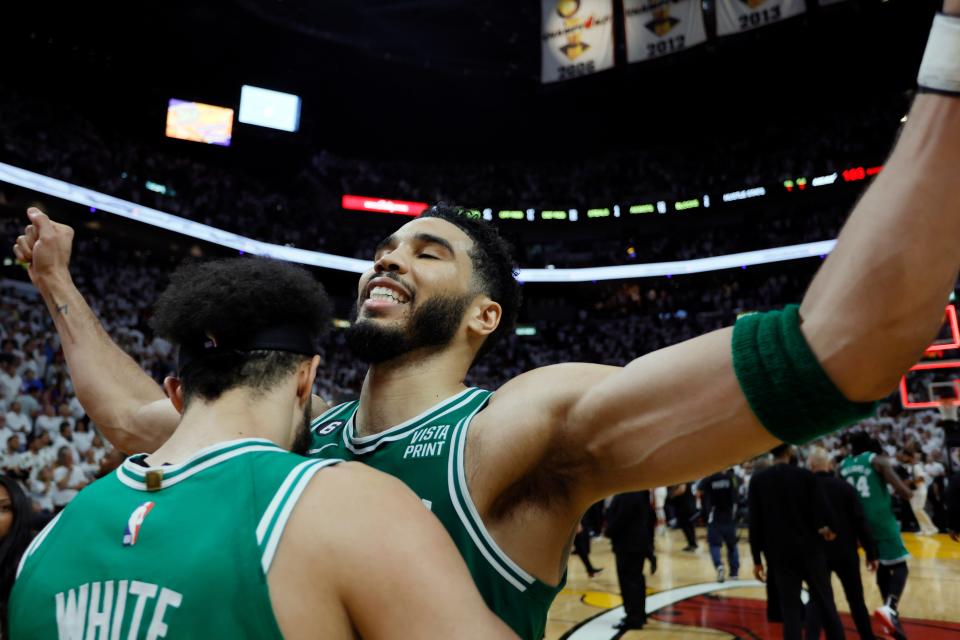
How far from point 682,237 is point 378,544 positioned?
29324 millimetres

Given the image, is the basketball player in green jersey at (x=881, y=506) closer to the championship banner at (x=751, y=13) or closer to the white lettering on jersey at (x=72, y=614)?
the white lettering on jersey at (x=72, y=614)

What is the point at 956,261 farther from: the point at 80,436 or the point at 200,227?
the point at 200,227

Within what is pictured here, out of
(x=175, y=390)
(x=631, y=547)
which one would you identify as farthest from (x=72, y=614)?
(x=631, y=547)

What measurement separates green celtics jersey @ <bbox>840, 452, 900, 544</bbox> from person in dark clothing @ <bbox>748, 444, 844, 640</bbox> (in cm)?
112

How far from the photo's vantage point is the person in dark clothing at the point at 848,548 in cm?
544

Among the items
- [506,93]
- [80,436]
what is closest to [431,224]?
[80,436]

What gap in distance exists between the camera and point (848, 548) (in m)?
5.55

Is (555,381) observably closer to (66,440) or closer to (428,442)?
(428,442)

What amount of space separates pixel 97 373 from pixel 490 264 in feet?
4.46

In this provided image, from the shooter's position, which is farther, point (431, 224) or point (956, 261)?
point (431, 224)

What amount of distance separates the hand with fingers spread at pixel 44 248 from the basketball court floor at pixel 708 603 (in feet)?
17.2

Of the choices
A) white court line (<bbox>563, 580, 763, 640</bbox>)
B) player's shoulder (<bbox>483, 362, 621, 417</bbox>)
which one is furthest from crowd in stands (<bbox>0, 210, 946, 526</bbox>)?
player's shoulder (<bbox>483, 362, 621, 417</bbox>)

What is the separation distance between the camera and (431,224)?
220cm

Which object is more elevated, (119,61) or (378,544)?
(119,61)
